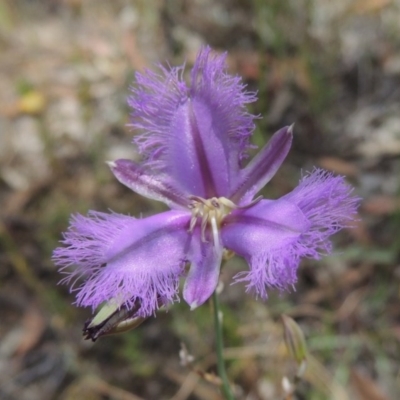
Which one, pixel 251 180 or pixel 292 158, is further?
pixel 292 158

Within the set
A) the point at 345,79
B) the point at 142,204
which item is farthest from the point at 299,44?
the point at 142,204

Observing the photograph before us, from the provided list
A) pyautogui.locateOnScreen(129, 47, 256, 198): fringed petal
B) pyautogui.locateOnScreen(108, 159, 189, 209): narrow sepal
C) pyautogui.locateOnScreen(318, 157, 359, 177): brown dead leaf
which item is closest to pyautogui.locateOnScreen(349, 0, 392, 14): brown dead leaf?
pyautogui.locateOnScreen(318, 157, 359, 177): brown dead leaf

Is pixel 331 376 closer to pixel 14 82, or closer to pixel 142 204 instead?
pixel 142 204

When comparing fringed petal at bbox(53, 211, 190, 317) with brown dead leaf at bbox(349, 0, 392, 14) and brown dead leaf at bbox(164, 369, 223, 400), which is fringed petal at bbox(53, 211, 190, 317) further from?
brown dead leaf at bbox(349, 0, 392, 14)

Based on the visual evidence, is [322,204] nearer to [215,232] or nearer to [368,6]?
[215,232]

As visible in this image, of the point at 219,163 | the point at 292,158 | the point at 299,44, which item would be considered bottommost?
the point at 292,158

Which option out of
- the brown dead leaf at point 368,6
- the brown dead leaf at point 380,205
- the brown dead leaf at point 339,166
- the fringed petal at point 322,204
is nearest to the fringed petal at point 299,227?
the fringed petal at point 322,204

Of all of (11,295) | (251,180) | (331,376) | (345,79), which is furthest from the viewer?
(345,79)
